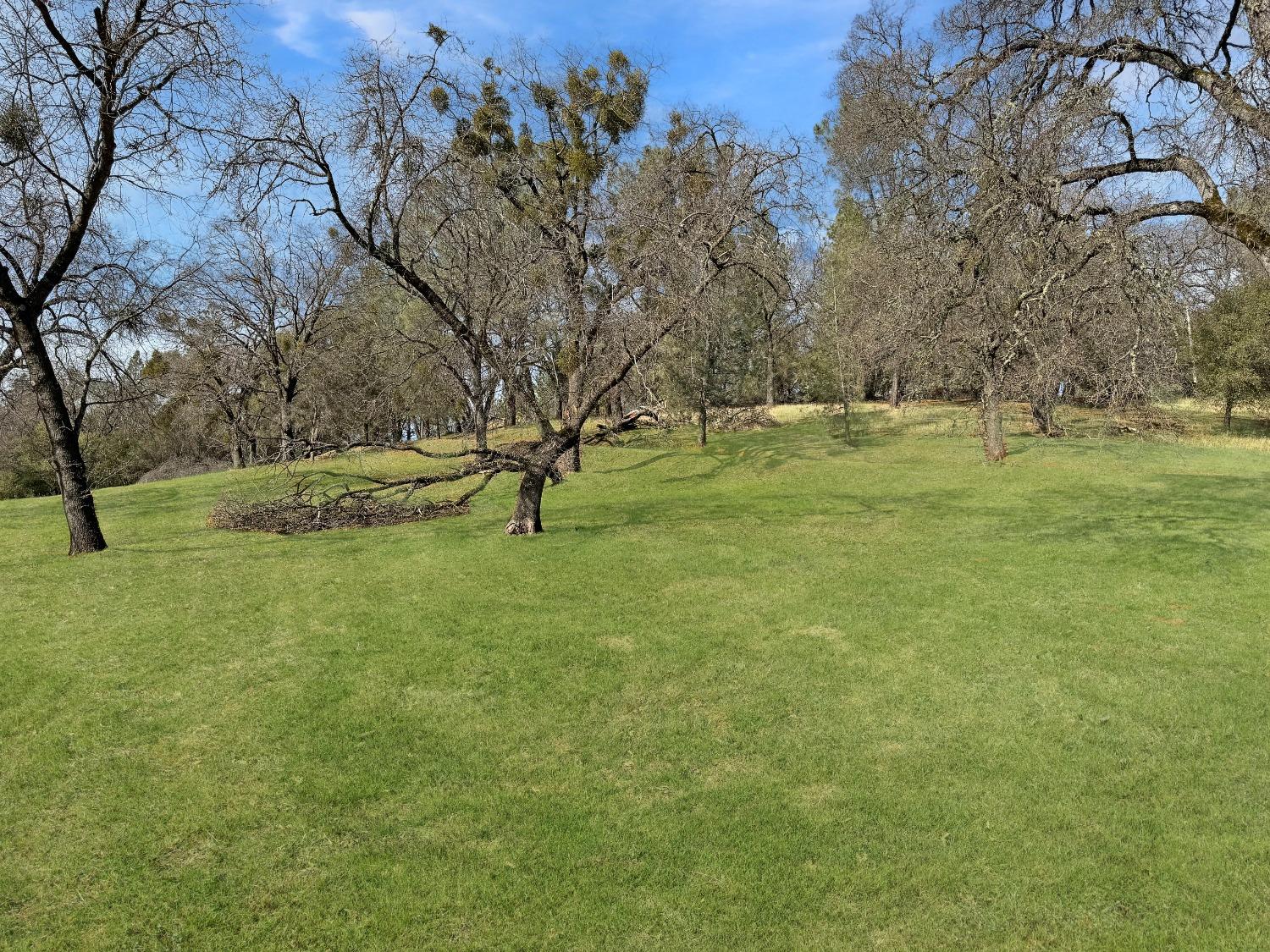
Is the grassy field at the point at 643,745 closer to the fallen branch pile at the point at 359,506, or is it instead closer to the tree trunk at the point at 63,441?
the tree trunk at the point at 63,441

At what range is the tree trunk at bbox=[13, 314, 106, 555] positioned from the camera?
1220 cm

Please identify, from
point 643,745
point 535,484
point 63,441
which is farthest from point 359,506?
point 643,745

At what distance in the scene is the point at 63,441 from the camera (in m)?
12.5

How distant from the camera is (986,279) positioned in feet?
26.7

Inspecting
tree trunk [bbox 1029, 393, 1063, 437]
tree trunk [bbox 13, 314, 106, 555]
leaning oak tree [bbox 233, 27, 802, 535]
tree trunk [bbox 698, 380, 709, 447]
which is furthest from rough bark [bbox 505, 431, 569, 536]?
tree trunk [bbox 698, 380, 709, 447]

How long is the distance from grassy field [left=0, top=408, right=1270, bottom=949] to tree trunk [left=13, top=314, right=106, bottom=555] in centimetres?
64

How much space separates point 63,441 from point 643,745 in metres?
12.2

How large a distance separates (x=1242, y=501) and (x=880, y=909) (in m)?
15.5

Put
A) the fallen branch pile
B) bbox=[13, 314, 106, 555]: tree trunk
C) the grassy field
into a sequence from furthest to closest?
the fallen branch pile, bbox=[13, 314, 106, 555]: tree trunk, the grassy field

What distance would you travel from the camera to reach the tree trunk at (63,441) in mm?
12195

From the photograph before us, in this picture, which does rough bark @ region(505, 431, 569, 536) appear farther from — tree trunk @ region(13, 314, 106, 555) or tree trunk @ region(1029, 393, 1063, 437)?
tree trunk @ region(1029, 393, 1063, 437)

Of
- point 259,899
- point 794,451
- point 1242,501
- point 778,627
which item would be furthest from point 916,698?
point 794,451

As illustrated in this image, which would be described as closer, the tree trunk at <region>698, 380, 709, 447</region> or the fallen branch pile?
the fallen branch pile

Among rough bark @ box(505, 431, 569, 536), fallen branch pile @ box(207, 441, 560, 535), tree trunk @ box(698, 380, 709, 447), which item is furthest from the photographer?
tree trunk @ box(698, 380, 709, 447)
